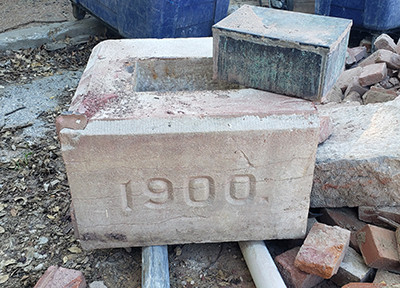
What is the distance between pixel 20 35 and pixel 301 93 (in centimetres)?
397

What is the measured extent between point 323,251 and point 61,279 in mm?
1237

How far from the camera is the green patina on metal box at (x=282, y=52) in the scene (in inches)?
76.2

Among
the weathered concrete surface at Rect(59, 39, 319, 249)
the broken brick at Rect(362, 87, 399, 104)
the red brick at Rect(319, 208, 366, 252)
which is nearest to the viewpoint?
the weathered concrete surface at Rect(59, 39, 319, 249)

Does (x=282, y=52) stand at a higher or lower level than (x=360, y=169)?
higher

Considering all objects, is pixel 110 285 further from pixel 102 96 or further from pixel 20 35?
pixel 20 35

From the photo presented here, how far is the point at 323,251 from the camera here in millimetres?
1989

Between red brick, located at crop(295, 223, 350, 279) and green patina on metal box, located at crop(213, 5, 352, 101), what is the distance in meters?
0.67

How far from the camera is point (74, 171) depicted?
1.96 metres

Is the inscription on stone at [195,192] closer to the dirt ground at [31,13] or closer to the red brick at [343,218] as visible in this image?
the red brick at [343,218]

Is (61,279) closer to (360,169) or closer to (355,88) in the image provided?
(360,169)

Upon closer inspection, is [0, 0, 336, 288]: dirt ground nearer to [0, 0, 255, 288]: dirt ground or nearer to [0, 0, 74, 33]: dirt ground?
[0, 0, 255, 288]: dirt ground

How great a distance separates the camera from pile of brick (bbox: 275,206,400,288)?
198 centimetres

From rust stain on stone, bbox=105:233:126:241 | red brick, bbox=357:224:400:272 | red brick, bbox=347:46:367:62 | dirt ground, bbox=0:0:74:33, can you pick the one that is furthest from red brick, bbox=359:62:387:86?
dirt ground, bbox=0:0:74:33

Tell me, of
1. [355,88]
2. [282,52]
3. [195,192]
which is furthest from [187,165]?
[355,88]
